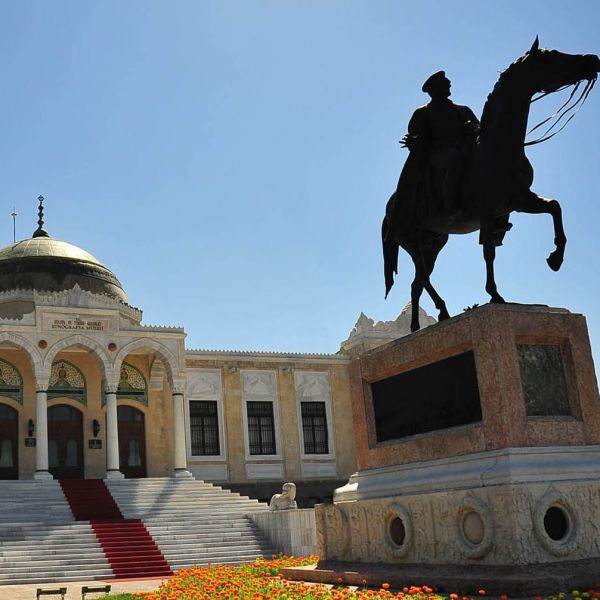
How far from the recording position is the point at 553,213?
7.59 m

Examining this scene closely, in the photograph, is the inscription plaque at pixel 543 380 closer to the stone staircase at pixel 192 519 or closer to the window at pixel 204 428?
the stone staircase at pixel 192 519

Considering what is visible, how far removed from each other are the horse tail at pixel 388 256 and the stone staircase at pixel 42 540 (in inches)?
407

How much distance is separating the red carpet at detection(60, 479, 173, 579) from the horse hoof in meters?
11.8

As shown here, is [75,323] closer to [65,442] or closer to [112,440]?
[112,440]

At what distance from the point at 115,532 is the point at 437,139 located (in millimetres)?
14472

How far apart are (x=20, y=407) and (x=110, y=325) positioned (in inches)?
158

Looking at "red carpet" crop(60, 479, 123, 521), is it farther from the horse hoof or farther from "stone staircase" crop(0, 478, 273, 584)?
the horse hoof

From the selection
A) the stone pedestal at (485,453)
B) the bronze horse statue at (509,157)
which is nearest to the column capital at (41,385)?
the stone pedestal at (485,453)

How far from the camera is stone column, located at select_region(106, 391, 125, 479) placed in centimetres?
2442

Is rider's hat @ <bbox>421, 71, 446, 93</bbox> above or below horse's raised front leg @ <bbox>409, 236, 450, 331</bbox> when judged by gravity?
above

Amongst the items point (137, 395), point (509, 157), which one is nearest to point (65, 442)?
point (137, 395)

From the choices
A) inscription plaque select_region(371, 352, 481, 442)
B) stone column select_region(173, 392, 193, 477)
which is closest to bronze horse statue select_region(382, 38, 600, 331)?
inscription plaque select_region(371, 352, 481, 442)

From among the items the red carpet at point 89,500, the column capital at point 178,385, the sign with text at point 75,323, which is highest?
the sign with text at point 75,323

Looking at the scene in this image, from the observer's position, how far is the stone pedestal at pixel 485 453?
6.09 meters
